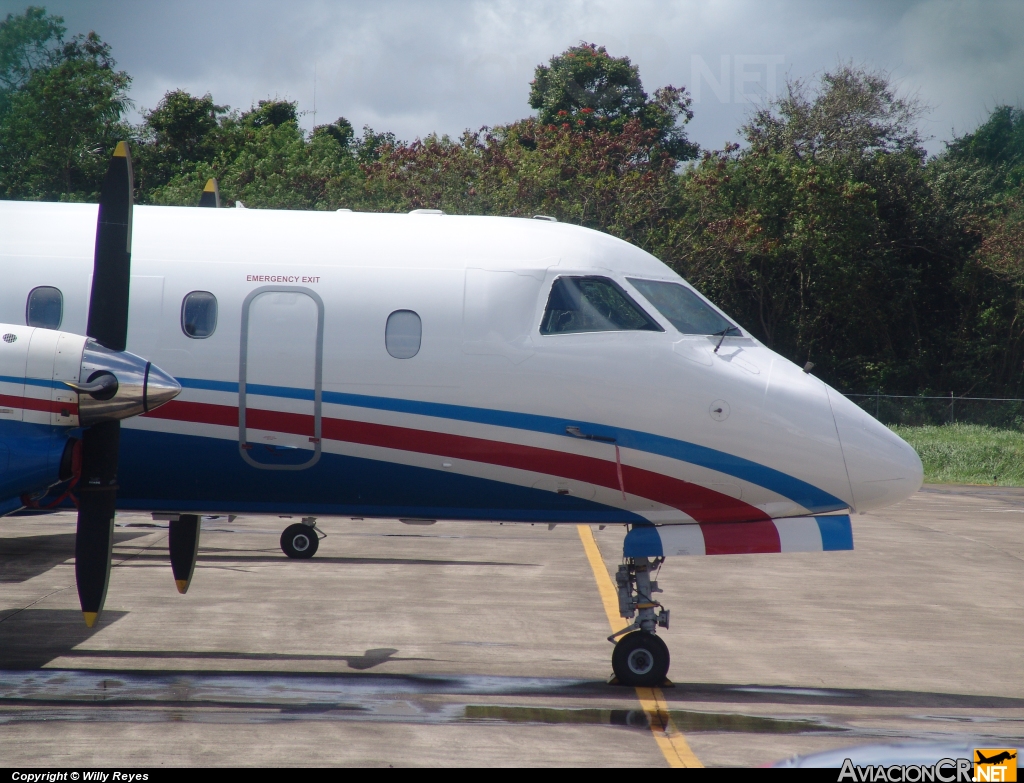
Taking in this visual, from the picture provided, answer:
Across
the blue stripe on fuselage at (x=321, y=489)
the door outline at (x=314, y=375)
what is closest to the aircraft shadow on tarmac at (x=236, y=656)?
the blue stripe on fuselage at (x=321, y=489)

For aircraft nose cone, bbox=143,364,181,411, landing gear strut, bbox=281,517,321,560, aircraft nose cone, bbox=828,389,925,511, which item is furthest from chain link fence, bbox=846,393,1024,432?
aircraft nose cone, bbox=143,364,181,411

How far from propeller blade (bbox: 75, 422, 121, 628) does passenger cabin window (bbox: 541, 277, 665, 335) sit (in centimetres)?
398

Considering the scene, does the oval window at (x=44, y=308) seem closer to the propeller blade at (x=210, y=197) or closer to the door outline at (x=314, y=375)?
the door outline at (x=314, y=375)

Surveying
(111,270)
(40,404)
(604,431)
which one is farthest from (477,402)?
(40,404)

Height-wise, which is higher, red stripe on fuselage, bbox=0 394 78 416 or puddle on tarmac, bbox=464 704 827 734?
red stripe on fuselage, bbox=0 394 78 416

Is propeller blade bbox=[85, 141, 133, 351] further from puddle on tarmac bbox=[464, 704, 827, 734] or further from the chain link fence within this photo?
the chain link fence

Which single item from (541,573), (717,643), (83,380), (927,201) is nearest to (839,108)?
→ (927,201)

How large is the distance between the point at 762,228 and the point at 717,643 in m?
30.9

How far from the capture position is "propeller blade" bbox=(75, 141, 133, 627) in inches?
335

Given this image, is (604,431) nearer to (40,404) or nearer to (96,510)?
(96,510)

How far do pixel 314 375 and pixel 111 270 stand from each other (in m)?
1.94

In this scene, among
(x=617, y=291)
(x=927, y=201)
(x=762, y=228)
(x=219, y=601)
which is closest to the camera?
(x=617, y=291)

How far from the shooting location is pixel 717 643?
37.9 ft

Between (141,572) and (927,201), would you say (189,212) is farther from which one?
(927,201)
